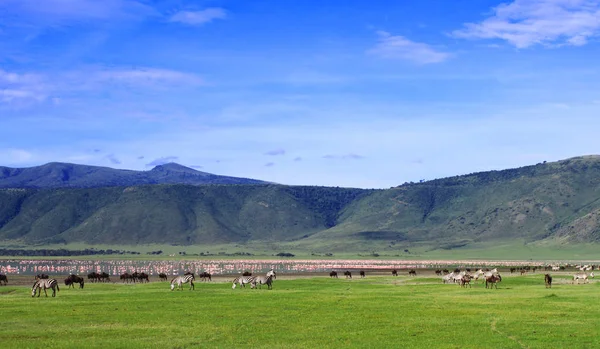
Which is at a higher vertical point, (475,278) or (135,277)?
(475,278)

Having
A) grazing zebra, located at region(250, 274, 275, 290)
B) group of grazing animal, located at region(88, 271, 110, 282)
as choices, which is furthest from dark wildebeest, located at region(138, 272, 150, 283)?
grazing zebra, located at region(250, 274, 275, 290)

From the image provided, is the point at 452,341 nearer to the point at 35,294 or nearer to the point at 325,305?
the point at 325,305

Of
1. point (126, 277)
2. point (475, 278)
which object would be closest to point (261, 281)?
point (475, 278)

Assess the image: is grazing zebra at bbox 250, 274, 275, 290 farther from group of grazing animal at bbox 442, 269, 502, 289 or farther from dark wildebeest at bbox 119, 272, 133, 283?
dark wildebeest at bbox 119, 272, 133, 283

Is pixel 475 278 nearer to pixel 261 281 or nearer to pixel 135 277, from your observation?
pixel 261 281

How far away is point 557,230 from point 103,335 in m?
185

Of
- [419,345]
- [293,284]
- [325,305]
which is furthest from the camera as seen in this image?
[293,284]

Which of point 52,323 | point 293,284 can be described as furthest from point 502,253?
point 52,323

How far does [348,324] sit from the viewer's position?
30312 millimetres

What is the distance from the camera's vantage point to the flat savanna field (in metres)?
25.8

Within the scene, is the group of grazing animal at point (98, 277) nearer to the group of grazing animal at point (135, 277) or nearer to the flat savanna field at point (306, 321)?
the group of grazing animal at point (135, 277)

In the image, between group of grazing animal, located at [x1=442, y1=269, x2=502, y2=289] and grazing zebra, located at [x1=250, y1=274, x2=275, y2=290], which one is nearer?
group of grazing animal, located at [x1=442, y1=269, x2=502, y2=289]

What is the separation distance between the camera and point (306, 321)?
3144 cm

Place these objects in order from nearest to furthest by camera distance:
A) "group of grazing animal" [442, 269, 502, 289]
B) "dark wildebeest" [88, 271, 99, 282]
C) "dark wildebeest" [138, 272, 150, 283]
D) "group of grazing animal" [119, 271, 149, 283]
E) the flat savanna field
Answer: the flat savanna field → "group of grazing animal" [442, 269, 502, 289] → "dark wildebeest" [138, 272, 150, 283] → "group of grazing animal" [119, 271, 149, 283] → "dark wildebeest" [88, 271, 99, 282]
